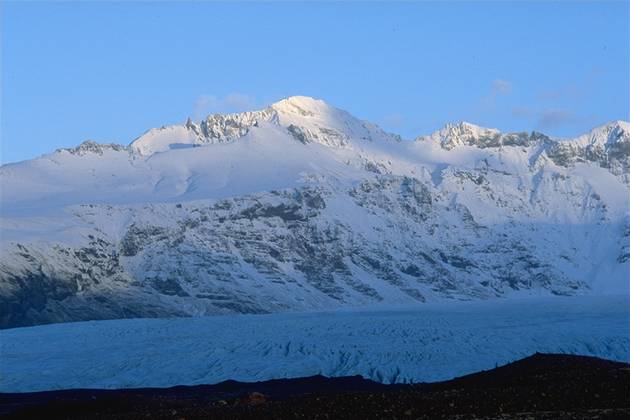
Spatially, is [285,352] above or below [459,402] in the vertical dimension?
below

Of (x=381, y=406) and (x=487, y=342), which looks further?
(x=487, y=342)

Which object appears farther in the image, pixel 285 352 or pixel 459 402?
pixel 285 352

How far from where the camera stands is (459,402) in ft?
144

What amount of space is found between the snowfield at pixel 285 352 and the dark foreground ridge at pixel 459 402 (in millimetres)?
22049

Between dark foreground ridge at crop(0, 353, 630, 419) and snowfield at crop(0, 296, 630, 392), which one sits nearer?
dark foreground ridge at crop(0, 353, 630, 419)

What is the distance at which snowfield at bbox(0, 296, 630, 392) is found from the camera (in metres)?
83.0

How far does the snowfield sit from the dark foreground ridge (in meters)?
22.0

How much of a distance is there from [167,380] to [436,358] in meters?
20.5

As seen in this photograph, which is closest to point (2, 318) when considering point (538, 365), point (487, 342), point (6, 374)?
point (6, 374)

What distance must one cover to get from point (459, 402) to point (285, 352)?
50065 millimetres

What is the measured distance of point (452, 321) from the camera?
127 meters

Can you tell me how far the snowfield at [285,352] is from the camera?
83.0 metres

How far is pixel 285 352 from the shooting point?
3669 inches

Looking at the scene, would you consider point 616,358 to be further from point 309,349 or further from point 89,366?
point 89,366
